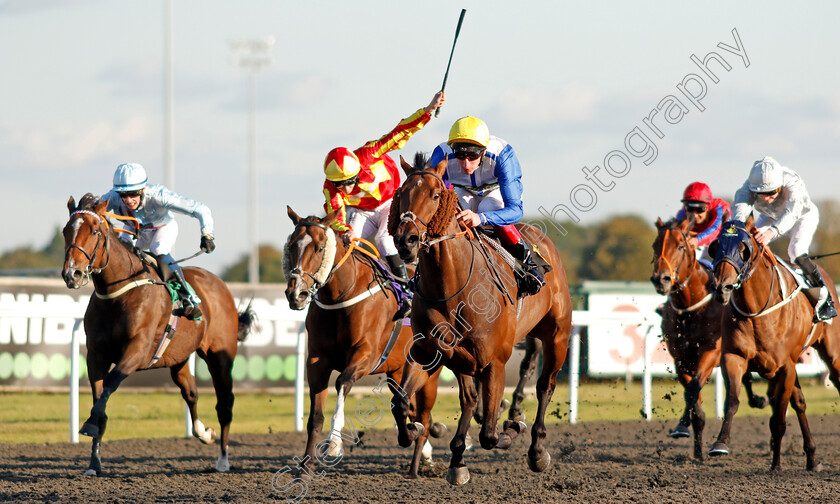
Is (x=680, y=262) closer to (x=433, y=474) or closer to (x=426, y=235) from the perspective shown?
(x=433, y=474)

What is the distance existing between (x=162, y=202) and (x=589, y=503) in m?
3.73

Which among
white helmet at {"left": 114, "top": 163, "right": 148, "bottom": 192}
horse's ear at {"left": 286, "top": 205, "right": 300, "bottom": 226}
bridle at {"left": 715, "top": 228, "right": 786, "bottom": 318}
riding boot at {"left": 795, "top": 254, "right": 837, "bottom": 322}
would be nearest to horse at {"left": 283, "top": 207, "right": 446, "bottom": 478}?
horse's ear at {"left": 286, "top": 205, "right": 300, "bottom": 226}

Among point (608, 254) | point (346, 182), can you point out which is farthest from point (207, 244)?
point (608, 254)

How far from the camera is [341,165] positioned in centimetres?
640

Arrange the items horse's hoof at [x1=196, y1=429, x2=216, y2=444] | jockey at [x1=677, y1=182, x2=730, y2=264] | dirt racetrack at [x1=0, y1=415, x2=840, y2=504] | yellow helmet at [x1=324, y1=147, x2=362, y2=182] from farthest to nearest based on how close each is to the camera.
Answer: jockey at [x1=677, y1=182, x2=730, y2=264] < horse's hoof at [x1=196, y1=429, x2=216, y2=444] < yellow helmet at [x1=324, y1=147, x2=362, y2=182] < dirt racetrack at [x1=0, y1=415, x2=840, y2=504]

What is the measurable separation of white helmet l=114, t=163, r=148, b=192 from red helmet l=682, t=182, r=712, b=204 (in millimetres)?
4256

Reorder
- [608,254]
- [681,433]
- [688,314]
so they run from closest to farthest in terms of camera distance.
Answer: [681,433] < [688,314] < [608,254]

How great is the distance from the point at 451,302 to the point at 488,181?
1.12 m

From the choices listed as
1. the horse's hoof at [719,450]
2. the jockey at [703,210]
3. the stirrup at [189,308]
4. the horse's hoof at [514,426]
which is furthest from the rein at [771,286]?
the stirrup at [189,308]

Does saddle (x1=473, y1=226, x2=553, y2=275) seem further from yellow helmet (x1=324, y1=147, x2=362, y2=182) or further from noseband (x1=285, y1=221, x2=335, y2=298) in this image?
yellow helmet (x1=324, y1=147, x2=362, y2=182)

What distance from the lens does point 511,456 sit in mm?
7629

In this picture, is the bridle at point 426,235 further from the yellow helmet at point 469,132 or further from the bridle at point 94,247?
the bridle at point 94,247

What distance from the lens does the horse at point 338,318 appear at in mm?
5648

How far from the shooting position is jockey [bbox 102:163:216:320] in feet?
21.9
